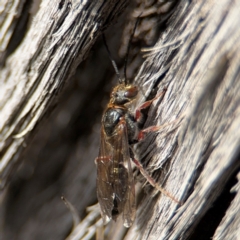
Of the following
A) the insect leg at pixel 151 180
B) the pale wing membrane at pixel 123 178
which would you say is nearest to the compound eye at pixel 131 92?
the pale wing membrane at pixel 123 178

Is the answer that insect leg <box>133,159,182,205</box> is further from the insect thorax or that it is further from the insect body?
the insect thorax

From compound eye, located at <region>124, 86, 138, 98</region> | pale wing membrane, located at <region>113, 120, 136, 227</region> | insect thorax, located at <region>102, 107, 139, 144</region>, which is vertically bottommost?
pale wing membrane, located at <region>113, 120, 136, 227</region>

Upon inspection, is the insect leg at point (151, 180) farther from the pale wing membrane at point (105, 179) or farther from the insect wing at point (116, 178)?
the pale wing membrane at point (105, 179)

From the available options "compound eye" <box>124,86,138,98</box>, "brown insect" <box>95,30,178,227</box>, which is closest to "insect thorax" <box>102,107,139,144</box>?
"brown insect" <box>95,30,178,227</box>

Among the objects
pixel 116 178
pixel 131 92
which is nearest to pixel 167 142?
pixel 131 92

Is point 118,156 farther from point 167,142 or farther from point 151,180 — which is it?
point 167,142

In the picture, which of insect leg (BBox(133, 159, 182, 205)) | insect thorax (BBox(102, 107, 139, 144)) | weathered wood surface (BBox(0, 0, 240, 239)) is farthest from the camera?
insect thorax (BBox(102, 107, 139, 144))
